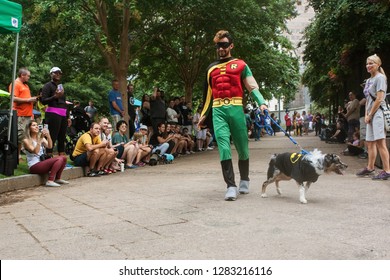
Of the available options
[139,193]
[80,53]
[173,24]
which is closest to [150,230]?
[139,193]

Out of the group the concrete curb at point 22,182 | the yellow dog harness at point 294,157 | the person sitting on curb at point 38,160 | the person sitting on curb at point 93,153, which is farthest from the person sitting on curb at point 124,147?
the yellow dog harness at point 294,157

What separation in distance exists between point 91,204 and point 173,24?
12.5m

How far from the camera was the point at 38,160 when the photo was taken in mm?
8383

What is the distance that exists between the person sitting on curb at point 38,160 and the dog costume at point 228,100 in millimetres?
3395

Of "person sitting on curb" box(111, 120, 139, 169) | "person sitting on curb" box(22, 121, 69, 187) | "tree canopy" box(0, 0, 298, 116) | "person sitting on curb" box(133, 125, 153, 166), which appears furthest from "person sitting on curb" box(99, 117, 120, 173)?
"tree canopy" box(0, 0, 298, 116)

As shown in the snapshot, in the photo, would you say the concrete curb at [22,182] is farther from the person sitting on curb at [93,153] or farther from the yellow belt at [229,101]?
the yellow belt at [229,101]

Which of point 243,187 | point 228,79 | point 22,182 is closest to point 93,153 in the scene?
point 22,182

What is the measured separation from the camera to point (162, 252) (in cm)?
365

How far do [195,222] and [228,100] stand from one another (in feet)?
6.74

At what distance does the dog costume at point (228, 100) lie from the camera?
20.3ft

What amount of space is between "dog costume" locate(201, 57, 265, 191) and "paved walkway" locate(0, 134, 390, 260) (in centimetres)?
64

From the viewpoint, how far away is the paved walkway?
12.1 ft

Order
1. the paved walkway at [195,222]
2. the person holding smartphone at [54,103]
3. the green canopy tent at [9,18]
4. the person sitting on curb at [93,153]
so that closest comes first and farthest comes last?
1. the paved walkway at [195,222]
2. the green canopy tent at [9,18]
3. the person holding smartphone at [54,103]
4. the person sitting on curb at [93,153]
